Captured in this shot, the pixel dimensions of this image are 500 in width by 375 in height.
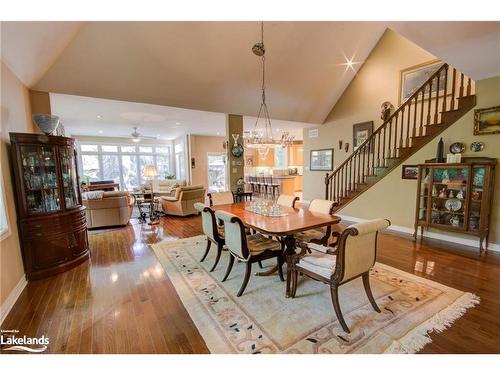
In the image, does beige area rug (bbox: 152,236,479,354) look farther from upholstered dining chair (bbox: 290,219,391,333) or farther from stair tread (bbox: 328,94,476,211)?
stair tread (bbox: 328,94,476,211)

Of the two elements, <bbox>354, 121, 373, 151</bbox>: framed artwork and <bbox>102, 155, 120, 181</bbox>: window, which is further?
<bbox>102, 155, 120, 181</bbox>: window

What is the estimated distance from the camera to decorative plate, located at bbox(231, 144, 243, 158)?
215 inches

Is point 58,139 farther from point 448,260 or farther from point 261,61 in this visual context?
point 448,260

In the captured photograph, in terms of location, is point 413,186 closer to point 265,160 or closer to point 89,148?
point 265,160

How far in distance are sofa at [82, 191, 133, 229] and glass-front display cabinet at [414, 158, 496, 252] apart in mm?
5963

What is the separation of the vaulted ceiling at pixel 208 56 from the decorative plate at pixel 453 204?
192 cm

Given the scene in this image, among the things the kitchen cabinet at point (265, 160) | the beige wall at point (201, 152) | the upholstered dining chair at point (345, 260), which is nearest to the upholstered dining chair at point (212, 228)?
the upholstered dining chair at point (345, 260)

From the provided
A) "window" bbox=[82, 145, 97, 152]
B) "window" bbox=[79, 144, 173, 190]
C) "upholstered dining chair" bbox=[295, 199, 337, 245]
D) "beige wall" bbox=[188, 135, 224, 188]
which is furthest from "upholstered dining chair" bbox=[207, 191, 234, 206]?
"window" bbox=[82, 145, 97, 152]

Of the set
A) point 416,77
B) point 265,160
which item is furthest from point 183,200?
point 265,160

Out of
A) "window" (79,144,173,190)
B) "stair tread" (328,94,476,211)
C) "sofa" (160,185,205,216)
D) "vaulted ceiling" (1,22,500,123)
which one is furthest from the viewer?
"window" (79,144,173,190)

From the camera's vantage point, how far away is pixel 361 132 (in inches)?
230

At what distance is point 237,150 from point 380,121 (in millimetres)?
3428

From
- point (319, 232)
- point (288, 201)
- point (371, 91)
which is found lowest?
point (319, 232)
